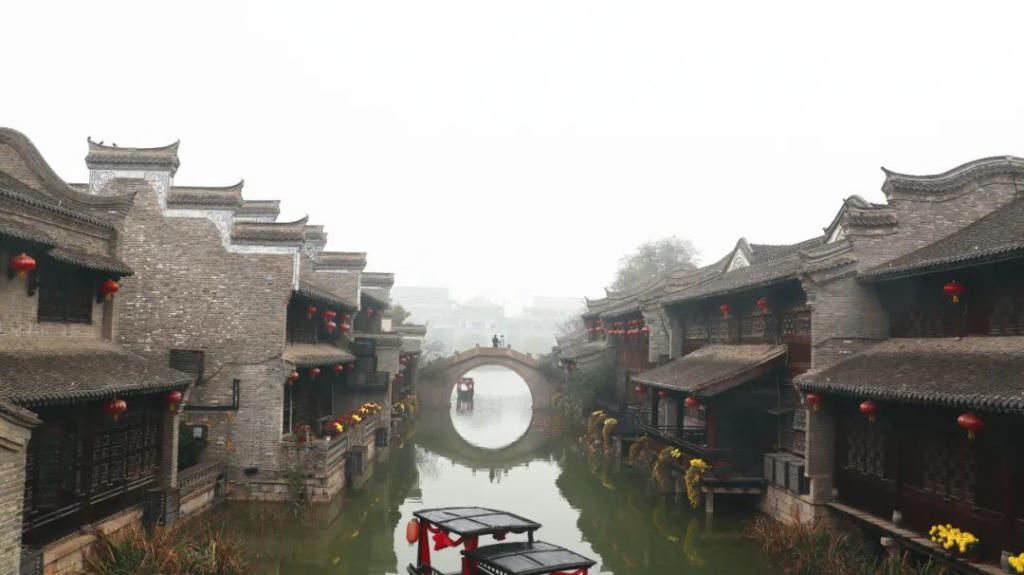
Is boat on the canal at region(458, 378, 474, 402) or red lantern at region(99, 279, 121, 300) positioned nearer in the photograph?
red lantern at region(99, 279, 121, 300)

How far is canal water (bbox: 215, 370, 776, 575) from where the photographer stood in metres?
15.3

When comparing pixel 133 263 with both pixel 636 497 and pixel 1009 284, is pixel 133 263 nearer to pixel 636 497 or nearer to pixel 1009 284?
Answer: pixel 636 497

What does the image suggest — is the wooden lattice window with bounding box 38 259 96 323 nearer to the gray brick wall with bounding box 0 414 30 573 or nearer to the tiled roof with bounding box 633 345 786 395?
the gray brick wall with bounding box 0 414 30 573

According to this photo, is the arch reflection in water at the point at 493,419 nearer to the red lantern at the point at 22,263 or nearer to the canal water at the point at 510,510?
the canal water at the point at 510,510

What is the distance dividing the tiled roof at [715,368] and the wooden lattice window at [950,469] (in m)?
4.96

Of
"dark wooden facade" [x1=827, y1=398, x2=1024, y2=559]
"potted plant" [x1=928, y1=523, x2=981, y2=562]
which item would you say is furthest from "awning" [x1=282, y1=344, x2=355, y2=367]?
"potted plant" [x1=928, y1=523, x2=981, y2=562]

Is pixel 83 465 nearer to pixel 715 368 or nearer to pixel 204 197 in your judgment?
pixel 204 197

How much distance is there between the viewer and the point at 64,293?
43.3 feet

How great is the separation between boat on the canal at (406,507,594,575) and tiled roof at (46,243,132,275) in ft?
21.3

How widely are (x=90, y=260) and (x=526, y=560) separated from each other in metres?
8.74

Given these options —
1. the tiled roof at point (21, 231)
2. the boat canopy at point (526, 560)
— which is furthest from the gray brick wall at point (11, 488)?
the boat canopy at point (526, 560)

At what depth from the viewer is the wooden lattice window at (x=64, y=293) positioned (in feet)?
41.2

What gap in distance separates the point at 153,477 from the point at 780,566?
1077 centimetres

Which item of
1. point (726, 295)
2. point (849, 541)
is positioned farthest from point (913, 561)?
point (726, 295)
